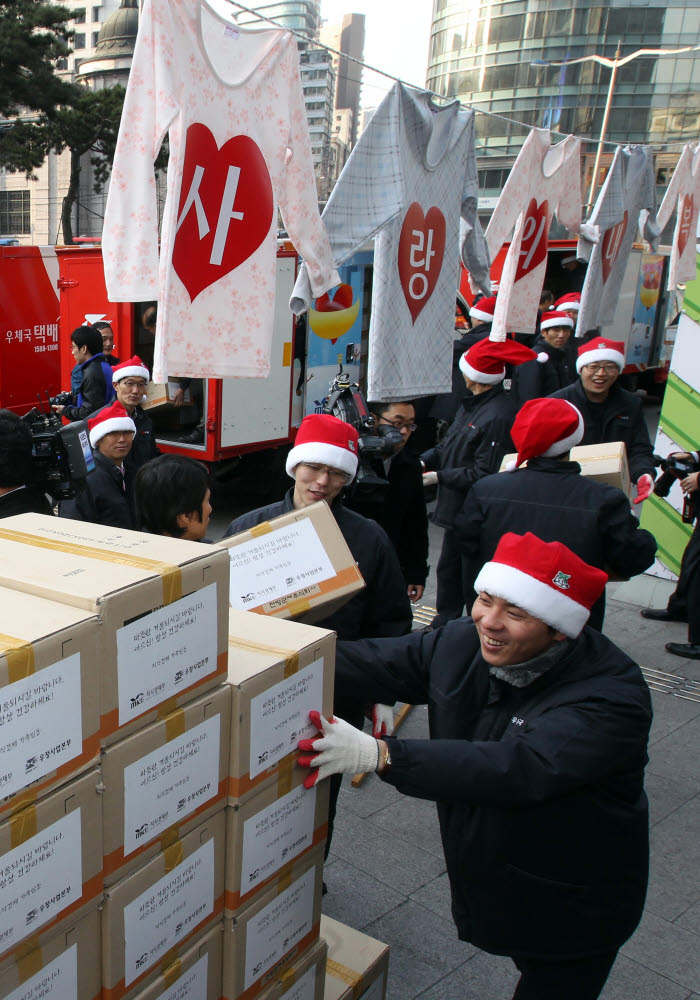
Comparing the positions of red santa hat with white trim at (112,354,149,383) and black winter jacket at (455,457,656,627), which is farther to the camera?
red santa hat with white trim at (112,354,149,383)

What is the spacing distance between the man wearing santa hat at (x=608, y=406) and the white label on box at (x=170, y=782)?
14.2 ft

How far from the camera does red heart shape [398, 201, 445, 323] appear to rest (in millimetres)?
4324

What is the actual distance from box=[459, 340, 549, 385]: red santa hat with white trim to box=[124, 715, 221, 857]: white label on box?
13.6 ft

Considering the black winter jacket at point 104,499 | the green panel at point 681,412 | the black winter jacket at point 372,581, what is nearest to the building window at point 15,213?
the green panel at point 681,412

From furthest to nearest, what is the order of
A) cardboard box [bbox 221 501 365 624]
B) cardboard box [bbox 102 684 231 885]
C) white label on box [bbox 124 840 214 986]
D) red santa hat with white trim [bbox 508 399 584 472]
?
red santa hat with white trim [bbox 508 399 584 472] → cardboard box [bbox 221 501 365 624] → white label on box [bbox 124 840 214 986] → cardboard box [bbox 102 684 231 885]

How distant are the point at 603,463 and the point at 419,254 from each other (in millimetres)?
→ 1496

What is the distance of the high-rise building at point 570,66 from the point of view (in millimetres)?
58188

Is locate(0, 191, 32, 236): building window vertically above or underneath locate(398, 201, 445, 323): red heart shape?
above

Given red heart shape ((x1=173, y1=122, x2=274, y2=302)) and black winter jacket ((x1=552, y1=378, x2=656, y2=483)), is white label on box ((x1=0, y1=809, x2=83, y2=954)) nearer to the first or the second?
red heart shape ((x1=173, y1=122, x2=274, y2=302))

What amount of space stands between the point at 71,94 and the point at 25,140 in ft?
8.43

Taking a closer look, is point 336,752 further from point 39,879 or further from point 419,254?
point 419,254

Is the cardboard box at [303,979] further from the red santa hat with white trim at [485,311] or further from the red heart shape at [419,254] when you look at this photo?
the red santa hat with white trim at [485,311]

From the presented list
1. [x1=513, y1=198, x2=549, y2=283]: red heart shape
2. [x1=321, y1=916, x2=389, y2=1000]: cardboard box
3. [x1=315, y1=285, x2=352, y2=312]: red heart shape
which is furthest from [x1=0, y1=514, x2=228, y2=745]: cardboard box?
[x1=315, y1=285, x2=352, y2=312]: red heart shape

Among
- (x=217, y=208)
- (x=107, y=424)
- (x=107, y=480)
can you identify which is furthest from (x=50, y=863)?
(x=107, y=424)
